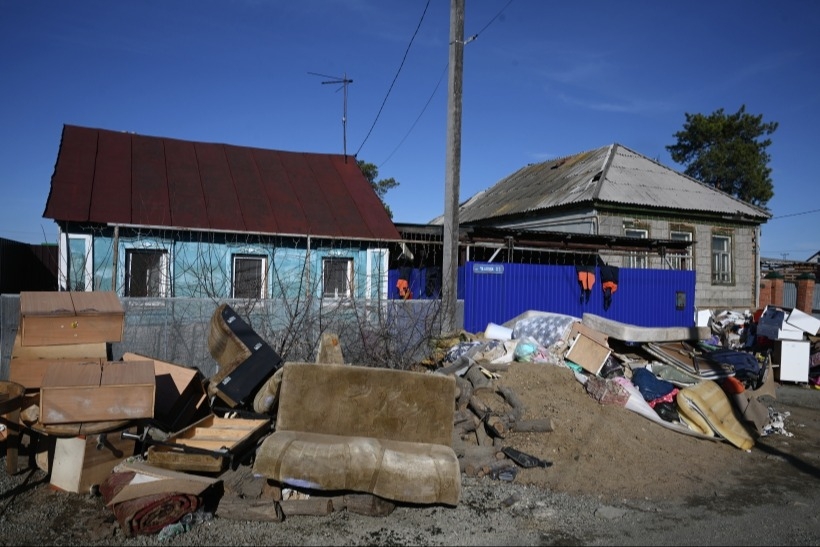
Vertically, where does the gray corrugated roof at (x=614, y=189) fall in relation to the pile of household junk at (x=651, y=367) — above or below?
above

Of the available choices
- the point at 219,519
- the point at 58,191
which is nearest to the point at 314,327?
the point at 219,519

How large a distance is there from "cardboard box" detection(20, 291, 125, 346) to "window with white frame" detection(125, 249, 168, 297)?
498 cm

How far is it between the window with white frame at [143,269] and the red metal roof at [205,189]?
24.3 inches

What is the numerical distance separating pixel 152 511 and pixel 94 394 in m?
1.40

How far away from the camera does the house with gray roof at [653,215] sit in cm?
1761

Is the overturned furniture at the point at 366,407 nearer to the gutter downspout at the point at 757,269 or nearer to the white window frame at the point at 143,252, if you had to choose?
the white window frame at the point at 143,252

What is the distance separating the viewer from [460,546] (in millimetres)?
4133

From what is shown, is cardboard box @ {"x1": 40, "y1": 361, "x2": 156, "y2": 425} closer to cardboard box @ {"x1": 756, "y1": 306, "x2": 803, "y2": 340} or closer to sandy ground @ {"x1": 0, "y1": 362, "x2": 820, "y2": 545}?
sandy ground @ {"x1": 0, "y1": 362, "x2": 820, "y2": 545}

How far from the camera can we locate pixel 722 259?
19859 millimetres

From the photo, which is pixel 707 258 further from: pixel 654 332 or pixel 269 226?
pixel 269 226

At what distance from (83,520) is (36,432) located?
1.41 meters

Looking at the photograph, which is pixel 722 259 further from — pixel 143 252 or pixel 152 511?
pixel 152 511

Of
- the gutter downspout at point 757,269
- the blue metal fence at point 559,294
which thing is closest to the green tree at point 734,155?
the gutter downspout at point 757,269

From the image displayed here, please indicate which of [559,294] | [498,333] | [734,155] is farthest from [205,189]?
[734,155]
